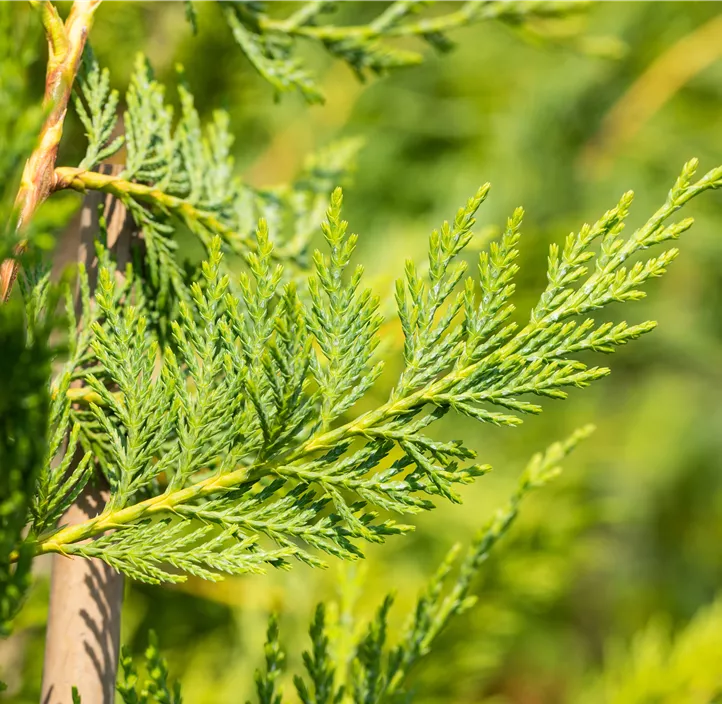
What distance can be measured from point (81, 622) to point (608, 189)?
2.49 meters

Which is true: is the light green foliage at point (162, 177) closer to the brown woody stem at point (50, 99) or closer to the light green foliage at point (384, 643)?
the brown woody stem at point (50, 99)

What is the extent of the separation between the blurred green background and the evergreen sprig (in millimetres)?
811

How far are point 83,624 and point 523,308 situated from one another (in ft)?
4.27

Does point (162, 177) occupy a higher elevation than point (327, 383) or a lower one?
higher

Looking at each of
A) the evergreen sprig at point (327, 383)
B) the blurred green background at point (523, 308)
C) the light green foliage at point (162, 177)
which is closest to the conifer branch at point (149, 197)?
the light green foliage at point (162, 177)

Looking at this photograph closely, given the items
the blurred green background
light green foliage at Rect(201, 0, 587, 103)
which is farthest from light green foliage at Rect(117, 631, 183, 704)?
the blurred green background

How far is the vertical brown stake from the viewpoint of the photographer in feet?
2.41

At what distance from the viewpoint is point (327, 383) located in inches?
25.3

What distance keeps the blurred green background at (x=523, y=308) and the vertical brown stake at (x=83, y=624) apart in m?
0.70

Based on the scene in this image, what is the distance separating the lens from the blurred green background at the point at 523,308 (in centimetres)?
165

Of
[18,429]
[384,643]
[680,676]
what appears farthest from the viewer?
[680,676]

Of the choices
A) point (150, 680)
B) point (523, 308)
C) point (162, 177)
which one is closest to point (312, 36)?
point (162, 177)

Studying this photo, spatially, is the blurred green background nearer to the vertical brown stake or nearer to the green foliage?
the vertical brown stake

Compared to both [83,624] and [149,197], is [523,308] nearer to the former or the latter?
[149,197]
